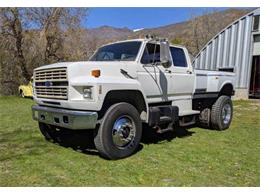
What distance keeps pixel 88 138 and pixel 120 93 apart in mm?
1952

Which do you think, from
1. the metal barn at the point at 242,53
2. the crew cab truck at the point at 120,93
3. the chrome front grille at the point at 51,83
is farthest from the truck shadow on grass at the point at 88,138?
the metal barn at the point at 242,53

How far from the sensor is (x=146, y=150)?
19.1ft

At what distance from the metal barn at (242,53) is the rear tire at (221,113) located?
959 cm

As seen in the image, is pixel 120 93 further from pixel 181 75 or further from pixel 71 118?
pixel 181 75

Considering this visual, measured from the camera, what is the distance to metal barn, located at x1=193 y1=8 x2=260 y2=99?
56.0 ft

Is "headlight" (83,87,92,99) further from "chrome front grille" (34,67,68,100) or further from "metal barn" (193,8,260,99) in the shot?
"metal barn" (193,8,260,99)

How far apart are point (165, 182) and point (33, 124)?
17.9 ft

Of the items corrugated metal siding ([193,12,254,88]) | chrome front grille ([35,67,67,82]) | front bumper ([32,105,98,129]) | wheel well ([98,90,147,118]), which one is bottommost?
front bumper ([32,105,98,129])

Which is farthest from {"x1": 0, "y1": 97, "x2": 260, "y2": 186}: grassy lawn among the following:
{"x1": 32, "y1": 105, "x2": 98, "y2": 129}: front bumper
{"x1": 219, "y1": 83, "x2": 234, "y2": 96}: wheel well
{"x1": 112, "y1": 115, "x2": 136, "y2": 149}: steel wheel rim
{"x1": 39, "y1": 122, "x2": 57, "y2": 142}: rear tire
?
{"x1": 219, "y1": 83, "x2": 234, "y2": 96}: wheel well

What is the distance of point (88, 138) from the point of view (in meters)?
6.75

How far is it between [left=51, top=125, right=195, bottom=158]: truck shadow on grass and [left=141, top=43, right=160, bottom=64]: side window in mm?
1529

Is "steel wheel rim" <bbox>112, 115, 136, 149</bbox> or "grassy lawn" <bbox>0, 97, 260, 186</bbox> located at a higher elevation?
"steel wheel rim" <bbox>112, 115, 136, 149</bbox>

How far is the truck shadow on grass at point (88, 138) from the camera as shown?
19.7ft
